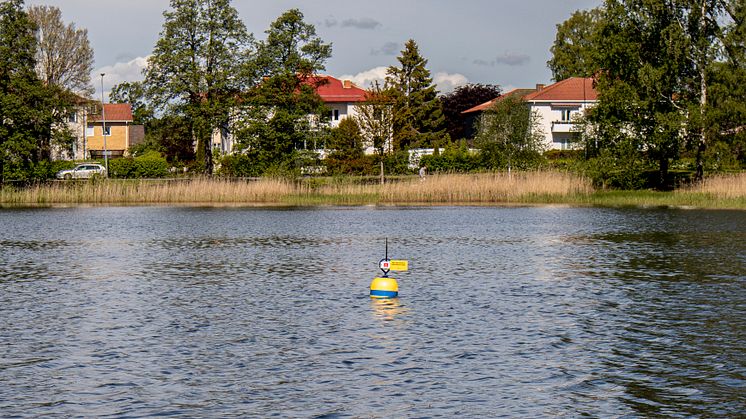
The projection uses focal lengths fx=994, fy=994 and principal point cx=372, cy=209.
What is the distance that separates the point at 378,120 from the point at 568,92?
56616 millimetres

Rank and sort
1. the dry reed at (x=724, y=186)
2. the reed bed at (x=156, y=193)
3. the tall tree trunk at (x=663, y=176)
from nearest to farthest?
the dry reed at (x=724, y=186), the reed bed at (x=156, y=193), the tall tree trunk at (x=663, y=176)

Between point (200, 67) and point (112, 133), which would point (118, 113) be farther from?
point (200, 67)

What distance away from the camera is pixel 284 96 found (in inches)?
3329

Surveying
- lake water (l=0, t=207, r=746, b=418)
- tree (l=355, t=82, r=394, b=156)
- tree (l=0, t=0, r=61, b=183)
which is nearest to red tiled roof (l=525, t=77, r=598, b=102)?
tree (l=355, t=82, r=394, b=156)

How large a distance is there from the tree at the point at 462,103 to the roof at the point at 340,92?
14.8m

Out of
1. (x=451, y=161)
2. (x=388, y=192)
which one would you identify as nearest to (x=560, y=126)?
(x=451, y=161)

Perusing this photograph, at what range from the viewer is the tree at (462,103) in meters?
149

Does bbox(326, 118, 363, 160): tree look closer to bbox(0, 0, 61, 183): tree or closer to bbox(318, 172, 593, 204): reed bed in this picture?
bbox(318, 172, 593, 204): reed bed

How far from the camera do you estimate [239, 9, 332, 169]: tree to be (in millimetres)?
82938

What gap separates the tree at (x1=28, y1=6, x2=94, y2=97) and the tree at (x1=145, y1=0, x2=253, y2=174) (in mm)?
27401

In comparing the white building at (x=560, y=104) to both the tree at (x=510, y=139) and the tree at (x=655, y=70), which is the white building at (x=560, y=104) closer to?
the tree at (x=510, y=139)

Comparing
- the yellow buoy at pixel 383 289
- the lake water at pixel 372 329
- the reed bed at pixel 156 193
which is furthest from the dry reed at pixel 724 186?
the yellow buoy at pixel 383 289

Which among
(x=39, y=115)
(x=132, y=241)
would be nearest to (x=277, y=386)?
(x=132, y=241)

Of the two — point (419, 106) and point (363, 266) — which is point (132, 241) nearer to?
point (363, 266)
